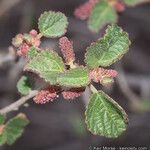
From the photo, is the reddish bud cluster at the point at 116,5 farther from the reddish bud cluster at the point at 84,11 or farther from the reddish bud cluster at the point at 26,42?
the reddish bud cluster at the point at 26,42

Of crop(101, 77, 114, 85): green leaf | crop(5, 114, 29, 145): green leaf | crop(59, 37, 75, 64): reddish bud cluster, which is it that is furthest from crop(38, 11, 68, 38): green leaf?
crop(5, 114, 29, 145): green leaf

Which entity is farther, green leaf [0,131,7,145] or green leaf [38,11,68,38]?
green leaf [0,131,7,145]

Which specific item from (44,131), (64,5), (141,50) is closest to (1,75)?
(44,131)

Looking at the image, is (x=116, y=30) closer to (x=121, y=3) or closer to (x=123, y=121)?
(x=123, y=121)

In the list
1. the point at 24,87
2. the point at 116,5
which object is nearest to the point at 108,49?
the point at 24,87

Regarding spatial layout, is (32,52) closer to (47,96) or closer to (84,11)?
(47,96)

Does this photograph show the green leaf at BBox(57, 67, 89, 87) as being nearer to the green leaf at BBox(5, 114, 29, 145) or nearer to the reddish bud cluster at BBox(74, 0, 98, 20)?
the green leaf at BBox(5, 114, 29, 145)
